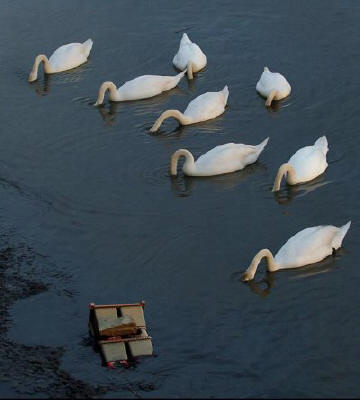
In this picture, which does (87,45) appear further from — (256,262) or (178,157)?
(256,262)

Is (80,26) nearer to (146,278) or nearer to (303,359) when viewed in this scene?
(146,278)

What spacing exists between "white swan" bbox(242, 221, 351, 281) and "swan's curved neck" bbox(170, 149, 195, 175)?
14.1ft

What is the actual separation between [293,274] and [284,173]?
3.82 meters

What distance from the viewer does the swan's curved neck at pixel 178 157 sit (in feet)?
85.1

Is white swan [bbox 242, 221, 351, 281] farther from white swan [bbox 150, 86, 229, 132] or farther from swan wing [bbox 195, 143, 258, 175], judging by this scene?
white swan [bbox 150, 86, 229, 132]

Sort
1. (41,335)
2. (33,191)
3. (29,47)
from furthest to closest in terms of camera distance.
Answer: (29,47)
(33,191)
(41,335)

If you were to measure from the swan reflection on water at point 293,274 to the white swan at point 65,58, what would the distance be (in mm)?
12411

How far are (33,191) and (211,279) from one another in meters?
5.86

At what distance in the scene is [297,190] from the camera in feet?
83.4

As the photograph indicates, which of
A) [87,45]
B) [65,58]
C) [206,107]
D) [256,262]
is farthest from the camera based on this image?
[87,45]

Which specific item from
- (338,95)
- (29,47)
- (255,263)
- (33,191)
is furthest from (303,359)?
(29,47)

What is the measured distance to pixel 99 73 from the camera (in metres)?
32.2

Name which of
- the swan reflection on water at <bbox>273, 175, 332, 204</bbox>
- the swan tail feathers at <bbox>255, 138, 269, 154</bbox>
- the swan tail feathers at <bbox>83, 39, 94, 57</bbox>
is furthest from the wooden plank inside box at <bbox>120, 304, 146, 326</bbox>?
the swan tail feathers at <bbox>83, 39, 94, 57</bbox>

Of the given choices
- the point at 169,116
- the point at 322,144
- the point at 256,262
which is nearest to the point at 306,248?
the point at 256,262
